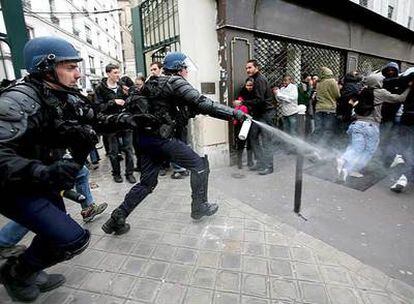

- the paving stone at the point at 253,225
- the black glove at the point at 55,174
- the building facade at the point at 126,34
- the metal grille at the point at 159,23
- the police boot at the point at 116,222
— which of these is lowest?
the paving stone at the point at 253,225

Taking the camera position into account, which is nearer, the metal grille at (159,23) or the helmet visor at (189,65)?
the helmet visor at (189,65)

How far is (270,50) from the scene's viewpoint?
6289 millimetres

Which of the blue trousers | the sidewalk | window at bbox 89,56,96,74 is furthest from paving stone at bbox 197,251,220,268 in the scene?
window at bbox 89,56,96,74

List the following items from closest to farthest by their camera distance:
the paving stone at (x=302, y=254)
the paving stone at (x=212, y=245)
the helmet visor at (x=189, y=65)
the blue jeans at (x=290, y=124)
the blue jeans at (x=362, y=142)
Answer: the paving stone at (x=302, y=254) → the paving stone at (x=212, y=245) → the helmet visor at (x=189, y=65) → the blue jeans at (x=362, y=142) → the blue jeans at (x=290, y=124)

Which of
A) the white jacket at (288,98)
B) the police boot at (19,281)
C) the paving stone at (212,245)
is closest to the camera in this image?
the police boot at (19,281)

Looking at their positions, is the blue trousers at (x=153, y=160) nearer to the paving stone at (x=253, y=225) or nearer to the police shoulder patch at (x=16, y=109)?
the paving stone at (x=253, y=225)

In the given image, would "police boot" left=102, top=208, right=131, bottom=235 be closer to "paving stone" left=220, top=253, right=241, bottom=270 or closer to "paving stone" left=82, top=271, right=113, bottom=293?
"paving stone" left=82, top=271, right=113, bottom=293

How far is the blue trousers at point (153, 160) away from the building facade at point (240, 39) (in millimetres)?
2190

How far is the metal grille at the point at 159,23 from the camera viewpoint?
5598 mm

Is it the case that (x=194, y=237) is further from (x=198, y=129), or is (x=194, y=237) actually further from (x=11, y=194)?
(x=198, y=129)

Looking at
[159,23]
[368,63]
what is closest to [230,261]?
[159,23]

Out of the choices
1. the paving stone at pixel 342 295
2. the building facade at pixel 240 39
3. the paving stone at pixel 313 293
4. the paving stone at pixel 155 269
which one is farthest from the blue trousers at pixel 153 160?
the building facade at pixel 240 39

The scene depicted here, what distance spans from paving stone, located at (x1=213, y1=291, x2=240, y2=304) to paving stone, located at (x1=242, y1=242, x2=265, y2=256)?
1.96ft

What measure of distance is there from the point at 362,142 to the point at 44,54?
184 inches
